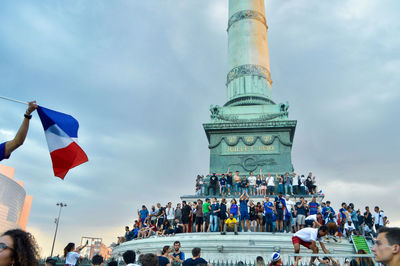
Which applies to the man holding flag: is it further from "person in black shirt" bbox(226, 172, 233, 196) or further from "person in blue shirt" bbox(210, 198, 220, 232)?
"person in black shirt" bbox(226, 172, 233, 196)

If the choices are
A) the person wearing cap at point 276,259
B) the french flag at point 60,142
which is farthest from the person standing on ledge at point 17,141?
the person wearing cap at point 276,259

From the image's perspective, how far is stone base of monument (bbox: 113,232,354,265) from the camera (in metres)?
9.82

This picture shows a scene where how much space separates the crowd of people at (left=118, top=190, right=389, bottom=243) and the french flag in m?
6.98

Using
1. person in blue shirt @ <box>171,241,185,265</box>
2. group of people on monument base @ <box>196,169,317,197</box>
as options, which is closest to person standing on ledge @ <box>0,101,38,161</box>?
person in blue shirt @ <box>171,241,185,265</box>

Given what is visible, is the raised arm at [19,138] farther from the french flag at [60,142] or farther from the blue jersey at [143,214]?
the blue jersey at [143,214]

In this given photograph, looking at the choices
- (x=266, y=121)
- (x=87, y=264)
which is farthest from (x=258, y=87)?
(x=87, y=264)

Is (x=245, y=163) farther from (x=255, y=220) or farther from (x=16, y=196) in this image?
(x=16, y=196)

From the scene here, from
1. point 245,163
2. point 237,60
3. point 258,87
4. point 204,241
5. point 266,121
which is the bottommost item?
point 204,241

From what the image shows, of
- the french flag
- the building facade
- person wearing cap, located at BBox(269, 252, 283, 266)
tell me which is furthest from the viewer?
the building facade

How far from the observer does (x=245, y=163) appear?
19172mm

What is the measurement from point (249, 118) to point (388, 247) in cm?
1825

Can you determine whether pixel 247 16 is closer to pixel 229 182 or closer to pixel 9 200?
pixel 229 182

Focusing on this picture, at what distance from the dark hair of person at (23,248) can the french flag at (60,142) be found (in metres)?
3.11

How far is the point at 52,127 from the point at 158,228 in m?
8.44
